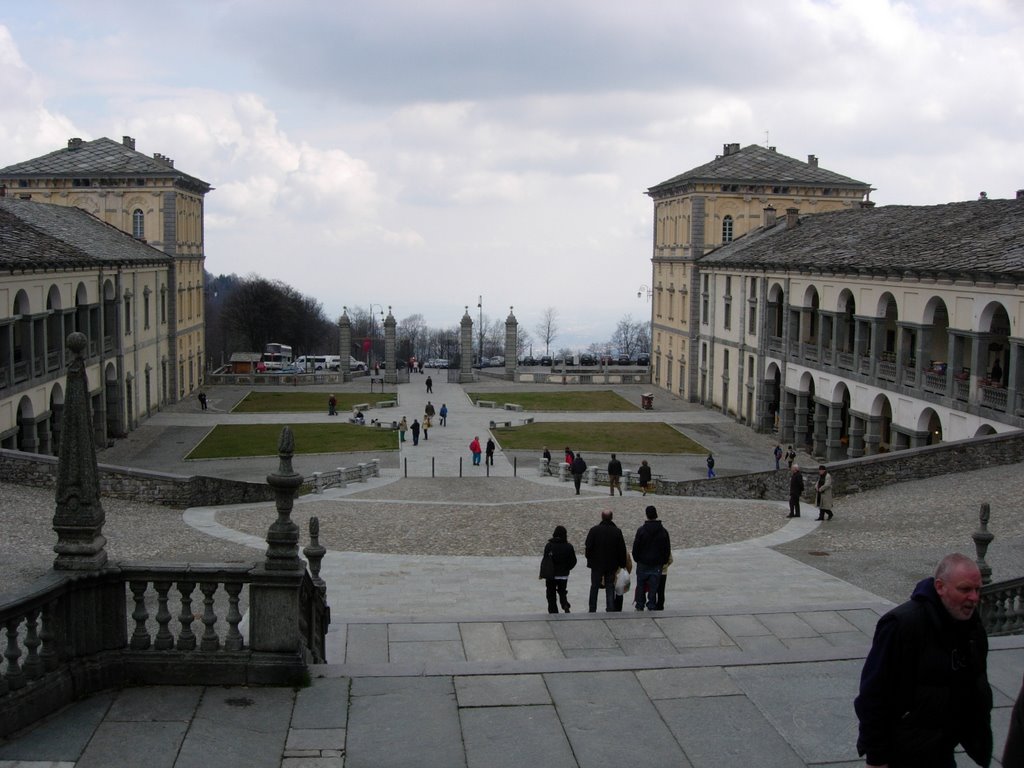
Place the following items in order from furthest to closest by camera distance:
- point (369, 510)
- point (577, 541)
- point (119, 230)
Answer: point (119, 230) → point (369, 510) → point (577, 541)

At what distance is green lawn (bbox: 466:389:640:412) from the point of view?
5919cm

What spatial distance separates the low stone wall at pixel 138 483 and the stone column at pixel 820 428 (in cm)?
2495

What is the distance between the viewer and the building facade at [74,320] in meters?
33.9

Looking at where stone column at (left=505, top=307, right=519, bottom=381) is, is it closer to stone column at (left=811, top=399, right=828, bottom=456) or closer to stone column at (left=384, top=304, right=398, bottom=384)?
stone column at (left=384, top=304, right=398, bottom=384)

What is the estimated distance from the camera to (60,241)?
40938mm

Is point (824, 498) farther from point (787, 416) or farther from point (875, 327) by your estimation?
point (787, 416)

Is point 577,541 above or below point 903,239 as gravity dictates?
below

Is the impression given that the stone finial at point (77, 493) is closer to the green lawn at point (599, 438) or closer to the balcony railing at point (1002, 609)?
the balcony railing at point (1002, 609)

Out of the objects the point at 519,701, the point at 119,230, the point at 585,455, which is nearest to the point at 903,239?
the point at 585,455

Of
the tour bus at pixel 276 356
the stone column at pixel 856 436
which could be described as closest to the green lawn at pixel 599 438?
the stone column at pixel 856 436

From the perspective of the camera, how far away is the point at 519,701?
9.35 m

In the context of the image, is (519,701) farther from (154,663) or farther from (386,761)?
(154,663)

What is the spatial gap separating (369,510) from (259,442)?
2018 centimetres

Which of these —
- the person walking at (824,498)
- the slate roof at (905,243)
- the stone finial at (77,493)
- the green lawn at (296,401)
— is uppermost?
the slate roof at (905,243)
